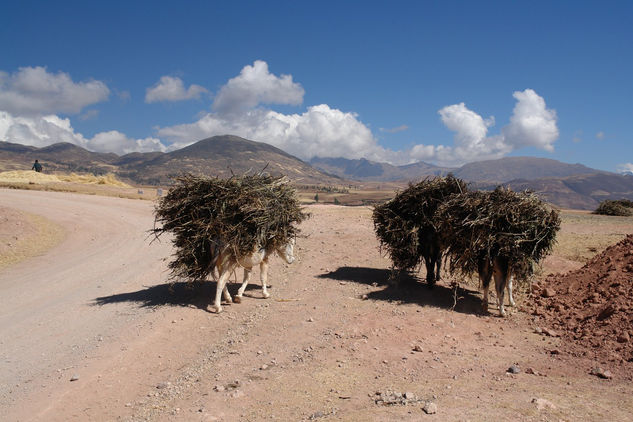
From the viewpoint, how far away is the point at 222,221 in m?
9.27

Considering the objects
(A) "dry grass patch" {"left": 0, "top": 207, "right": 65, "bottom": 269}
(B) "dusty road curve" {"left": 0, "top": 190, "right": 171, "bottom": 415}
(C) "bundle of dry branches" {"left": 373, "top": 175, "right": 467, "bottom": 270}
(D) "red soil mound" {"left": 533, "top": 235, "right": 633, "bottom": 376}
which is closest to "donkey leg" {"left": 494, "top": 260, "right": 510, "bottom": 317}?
(D) "red soil mound" {"left": 533, "top": 235, "right": 633, "bottom": 376}

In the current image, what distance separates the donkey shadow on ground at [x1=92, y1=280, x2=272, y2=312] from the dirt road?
6cm

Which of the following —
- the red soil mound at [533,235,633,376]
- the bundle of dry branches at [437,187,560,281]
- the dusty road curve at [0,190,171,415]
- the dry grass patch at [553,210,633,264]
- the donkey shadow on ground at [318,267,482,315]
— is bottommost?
the dusty road curve at [0,190,171,415]

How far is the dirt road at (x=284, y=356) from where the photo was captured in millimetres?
5492

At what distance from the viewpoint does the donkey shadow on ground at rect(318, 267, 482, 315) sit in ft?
33.5

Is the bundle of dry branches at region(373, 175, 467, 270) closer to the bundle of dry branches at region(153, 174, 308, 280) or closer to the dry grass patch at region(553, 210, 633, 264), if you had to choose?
the bundle of dry branches at region(153, 174, 308, 280)

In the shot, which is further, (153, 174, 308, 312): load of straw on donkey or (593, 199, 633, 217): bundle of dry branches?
(593, 199, 633, 217): bundle of dry branches

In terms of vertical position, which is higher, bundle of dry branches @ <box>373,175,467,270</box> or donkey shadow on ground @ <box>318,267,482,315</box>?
bundle of dry branches @ <box>373,175,467,270</box>

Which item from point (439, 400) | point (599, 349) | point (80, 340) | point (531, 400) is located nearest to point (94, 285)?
point (80, 340)

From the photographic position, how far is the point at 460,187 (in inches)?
422

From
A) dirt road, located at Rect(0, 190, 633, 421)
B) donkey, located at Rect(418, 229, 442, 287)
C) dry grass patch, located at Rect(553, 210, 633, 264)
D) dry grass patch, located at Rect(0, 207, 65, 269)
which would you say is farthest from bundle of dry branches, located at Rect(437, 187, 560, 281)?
dry grass patch, located at Rect(0, 207, 65, 269)

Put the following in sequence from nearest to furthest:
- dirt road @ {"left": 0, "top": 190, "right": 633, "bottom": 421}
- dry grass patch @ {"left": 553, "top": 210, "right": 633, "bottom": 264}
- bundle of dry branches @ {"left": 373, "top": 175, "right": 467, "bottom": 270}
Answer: dirt road @ {"left": 0, "top": 190, "right": 633, "bottom": 421}
bundle of dry branches @ {"left": 373, "top": 175, "right": 467, "bottom": 270}
dry grass patch @ {"left": 553, "top": 210, "right": 633, "bottom": 264}

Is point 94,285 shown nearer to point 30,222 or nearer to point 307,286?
point 307,286

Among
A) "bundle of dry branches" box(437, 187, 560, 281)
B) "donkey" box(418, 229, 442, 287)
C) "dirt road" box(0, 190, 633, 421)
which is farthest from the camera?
"donkey" box(418, 229, 442, 287)
